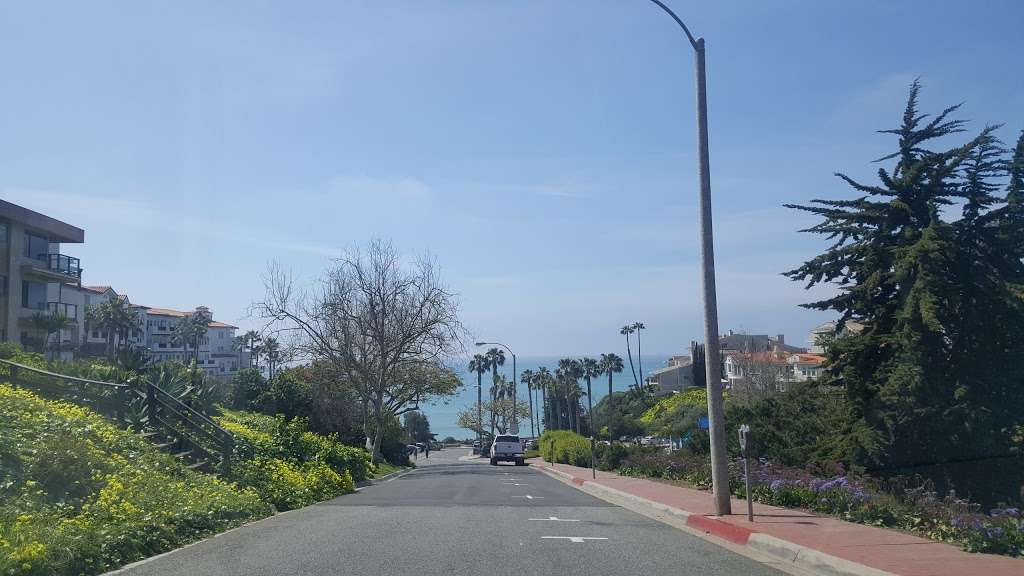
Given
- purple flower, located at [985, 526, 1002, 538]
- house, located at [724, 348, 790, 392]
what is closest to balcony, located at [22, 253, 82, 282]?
house, located at [724, 348, 790, 392]

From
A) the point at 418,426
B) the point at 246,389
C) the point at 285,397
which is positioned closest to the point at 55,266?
the point at 246,389

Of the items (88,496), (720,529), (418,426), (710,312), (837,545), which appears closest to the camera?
(837,545)

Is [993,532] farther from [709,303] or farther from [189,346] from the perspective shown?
[189,346]

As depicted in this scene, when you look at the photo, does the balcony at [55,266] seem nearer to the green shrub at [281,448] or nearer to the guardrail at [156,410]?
the green shrub at [281,448]

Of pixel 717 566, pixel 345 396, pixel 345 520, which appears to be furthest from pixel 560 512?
pixel 345 396

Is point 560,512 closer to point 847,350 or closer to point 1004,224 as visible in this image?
point 847,350

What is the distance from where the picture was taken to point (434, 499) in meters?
20.7

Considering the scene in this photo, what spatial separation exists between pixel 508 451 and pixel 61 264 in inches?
1188

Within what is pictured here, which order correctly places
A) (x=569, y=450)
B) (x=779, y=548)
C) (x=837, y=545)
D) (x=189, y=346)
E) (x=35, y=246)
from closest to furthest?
(x=837, y=545) → (x=779, y=548) → (x=569, y=450) → (x=35, y=246) → (x=189, y=346)

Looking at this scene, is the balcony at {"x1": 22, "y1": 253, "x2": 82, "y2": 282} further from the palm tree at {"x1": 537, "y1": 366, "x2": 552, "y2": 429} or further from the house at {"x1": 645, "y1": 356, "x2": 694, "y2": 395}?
the house at {"x1": 645, "y1": 356, "x2": 694, "y2": 395}

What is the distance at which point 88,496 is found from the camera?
1167 centimetres

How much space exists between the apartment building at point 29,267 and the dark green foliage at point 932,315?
44341 millimetres

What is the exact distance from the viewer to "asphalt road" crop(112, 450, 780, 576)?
9578 mm

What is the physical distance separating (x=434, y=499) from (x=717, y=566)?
11580mm
